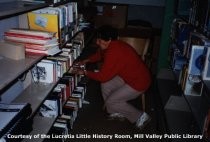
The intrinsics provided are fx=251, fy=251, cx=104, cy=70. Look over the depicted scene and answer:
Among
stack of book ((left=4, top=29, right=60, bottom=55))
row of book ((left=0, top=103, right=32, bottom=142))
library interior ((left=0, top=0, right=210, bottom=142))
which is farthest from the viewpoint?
stack of book ((left=4, top=29, right=60, bottom=55))

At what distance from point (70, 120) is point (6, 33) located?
4.68ft

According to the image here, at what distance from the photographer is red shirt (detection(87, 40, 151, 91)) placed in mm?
3130

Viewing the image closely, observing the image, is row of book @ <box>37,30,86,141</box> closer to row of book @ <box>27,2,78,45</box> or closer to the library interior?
the library interior

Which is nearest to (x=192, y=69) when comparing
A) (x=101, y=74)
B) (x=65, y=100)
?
(x=101, y=74)

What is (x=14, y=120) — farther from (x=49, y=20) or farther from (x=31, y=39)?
(x=49, y=20)

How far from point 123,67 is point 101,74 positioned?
340mm

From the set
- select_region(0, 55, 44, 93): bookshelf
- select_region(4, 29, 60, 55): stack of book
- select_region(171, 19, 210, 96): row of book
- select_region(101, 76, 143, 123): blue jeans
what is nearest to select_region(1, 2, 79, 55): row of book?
select_region(4, 29, 60, 55): stack of book

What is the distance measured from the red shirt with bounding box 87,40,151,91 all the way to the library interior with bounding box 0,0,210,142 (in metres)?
0.01

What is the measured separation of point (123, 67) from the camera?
10.8ft

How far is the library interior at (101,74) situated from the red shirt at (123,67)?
1cm

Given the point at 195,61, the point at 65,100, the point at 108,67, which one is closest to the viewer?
the point at 195,61

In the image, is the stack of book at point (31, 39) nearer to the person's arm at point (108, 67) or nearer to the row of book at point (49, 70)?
the row of book at point (49, 70)

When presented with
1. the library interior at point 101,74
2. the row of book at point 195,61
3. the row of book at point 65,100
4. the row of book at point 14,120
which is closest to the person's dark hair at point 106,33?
the library interior at point 101,74

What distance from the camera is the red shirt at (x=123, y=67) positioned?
313 cm
